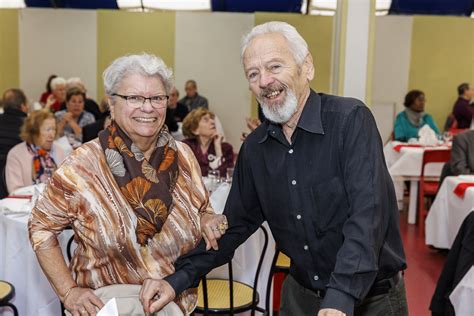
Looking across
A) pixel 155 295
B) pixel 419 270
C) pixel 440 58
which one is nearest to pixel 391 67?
pixel 440 58

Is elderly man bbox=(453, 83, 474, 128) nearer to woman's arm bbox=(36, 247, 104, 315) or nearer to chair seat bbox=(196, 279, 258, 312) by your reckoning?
chair seat bbox=(196, 279, 258, 312)

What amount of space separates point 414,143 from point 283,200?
640cm

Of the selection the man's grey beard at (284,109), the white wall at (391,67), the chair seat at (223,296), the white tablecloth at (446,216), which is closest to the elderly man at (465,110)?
the white wall at (391,67)

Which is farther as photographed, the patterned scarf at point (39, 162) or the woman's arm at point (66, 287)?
the patterned scarf at point (39, 162)

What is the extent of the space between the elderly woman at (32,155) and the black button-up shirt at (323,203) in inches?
113

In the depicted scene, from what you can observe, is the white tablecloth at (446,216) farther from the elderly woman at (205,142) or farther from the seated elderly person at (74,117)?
the seated elderly person at (74,117)

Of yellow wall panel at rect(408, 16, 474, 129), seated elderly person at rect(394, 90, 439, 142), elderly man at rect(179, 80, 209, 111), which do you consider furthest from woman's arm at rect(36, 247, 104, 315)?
yellow wall panel at rect(408, 16, 474, 129)

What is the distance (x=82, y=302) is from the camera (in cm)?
178

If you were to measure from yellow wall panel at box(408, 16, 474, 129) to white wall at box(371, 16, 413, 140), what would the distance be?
5.3 inches

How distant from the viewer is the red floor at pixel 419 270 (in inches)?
176

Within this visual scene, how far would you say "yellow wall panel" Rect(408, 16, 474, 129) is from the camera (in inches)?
462

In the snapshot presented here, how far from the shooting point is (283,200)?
172 centimetres

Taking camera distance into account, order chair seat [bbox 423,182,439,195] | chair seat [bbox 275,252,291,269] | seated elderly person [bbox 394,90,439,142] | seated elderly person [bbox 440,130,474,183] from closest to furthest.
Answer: chair seat [bbox 275,252,291,269], seated elderly person [bbox 440,130,474,183], chair seat [bbox 423,182,439,195], seated elderly person [bbox 394,90,439,142]

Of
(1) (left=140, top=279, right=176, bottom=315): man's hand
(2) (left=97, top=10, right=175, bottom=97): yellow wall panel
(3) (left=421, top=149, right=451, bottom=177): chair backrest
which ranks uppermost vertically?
(2) (left=97, top=10, right=175, bottom=97): yellow wall panel
